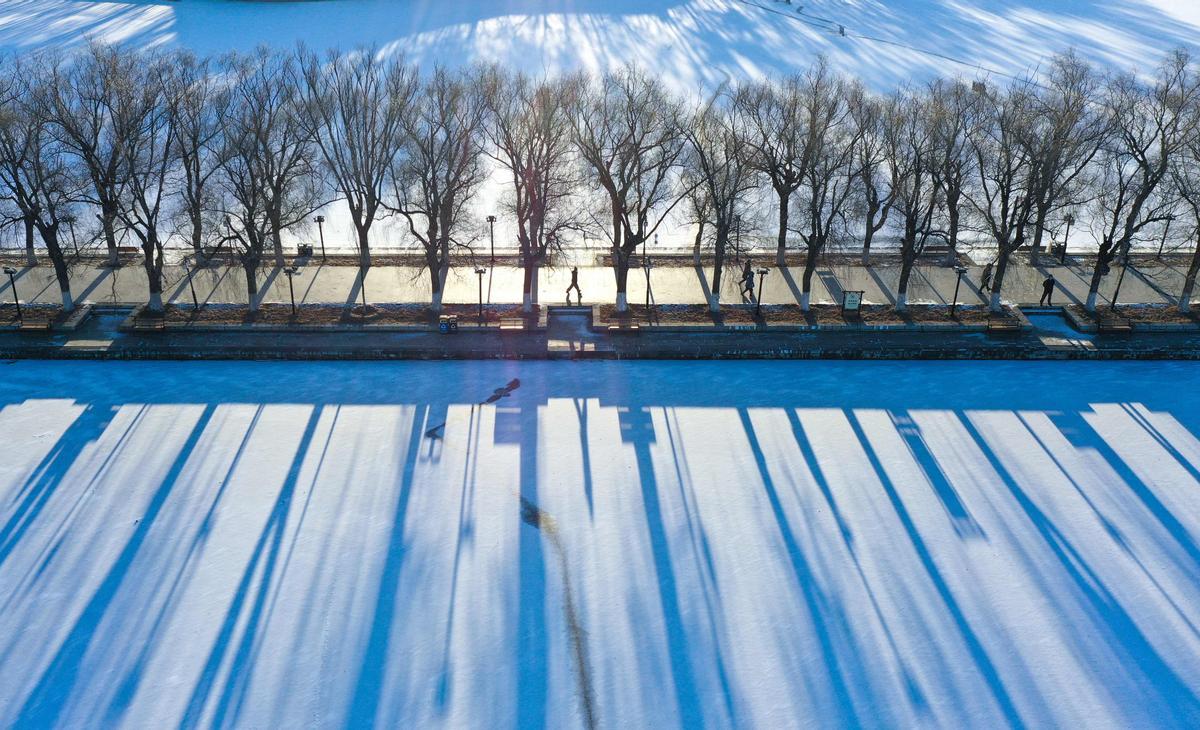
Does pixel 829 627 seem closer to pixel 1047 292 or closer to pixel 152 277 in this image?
pixel 1047 292

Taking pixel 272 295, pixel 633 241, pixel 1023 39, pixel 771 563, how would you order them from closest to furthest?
pixel 771 563
pixel 633 241
pixel 272 295
pixel 1023 39

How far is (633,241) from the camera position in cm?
2681

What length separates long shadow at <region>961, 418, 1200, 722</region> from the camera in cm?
1359

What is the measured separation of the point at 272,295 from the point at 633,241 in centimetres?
1316

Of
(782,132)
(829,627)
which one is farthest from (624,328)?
(829,627)

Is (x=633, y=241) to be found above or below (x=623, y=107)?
below

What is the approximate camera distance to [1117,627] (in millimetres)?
14852

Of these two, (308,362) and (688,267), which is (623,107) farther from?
(308,362)

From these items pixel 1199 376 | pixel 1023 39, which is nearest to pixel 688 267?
pixel 1199 376

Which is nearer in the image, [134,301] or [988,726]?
[988,726]

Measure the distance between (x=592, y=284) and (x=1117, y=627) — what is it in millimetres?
20150

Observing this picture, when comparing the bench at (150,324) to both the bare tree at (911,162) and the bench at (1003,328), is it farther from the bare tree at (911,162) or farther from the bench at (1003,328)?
the bench at (1003,328)

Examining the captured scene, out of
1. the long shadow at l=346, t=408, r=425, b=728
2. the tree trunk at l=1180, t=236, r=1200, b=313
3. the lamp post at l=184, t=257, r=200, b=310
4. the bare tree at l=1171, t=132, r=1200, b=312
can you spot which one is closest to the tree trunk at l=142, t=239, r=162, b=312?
the lamp post at l=184, t=257, r=200, b=310

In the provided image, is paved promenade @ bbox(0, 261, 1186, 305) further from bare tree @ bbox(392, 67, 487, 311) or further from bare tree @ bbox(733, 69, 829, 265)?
bare tree @ bbox(733, 69, 829, 265)
